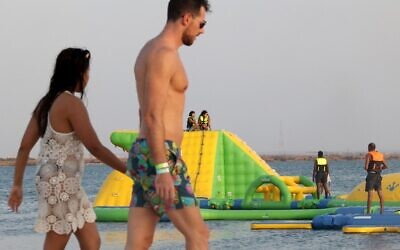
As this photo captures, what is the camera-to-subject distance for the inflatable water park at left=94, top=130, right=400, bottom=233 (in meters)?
19.2

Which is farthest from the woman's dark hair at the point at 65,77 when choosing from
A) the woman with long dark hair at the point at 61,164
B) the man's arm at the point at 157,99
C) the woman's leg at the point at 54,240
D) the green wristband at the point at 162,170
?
the green wristband at the point at 162,170

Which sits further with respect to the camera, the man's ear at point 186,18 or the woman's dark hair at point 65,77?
the woman's dark hair at point 65,77

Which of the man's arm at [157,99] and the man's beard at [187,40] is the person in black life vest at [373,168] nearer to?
the man's beard at [187,40]

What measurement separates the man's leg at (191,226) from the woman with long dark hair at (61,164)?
36.4 inches

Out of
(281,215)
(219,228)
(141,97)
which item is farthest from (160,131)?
(281,215)

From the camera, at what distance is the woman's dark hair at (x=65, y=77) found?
600 cm

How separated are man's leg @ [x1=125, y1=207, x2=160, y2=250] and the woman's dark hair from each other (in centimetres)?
105

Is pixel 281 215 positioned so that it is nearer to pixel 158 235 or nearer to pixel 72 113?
pixel 158 235

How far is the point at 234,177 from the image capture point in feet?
72.2

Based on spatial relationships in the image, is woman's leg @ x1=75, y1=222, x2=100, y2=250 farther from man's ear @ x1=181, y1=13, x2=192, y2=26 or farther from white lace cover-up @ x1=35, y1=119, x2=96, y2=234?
man's ear @ x1=181, y1=13, x2=192, y2=26

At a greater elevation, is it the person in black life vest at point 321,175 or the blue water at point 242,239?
the person in black life vest at point 321,175

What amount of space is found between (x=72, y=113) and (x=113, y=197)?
14989 mm

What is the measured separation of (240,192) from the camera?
22.0 m

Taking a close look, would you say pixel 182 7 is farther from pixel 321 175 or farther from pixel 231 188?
pixel 321 175
